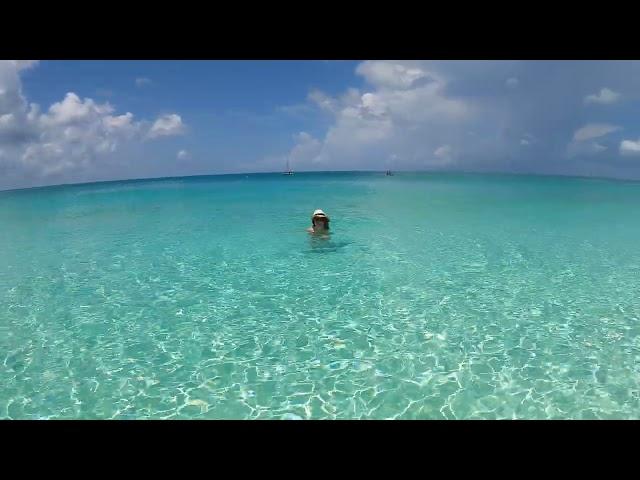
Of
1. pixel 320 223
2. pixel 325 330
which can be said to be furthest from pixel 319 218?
pixel 325 330

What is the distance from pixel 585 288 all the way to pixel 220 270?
12742 mm

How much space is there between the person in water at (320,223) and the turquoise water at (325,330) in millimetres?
1535

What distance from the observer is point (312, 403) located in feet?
23.8

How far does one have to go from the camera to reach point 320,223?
2123 cm

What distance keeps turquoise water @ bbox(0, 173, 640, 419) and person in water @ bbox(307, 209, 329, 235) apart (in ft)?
5.04

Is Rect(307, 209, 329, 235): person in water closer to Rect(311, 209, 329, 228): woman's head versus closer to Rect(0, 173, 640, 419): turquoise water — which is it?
Rect(311, 209, 329, 228): woman's head

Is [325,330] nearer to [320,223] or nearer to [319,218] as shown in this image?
[319,218]

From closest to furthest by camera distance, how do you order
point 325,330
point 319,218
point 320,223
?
point 325,330, point 319,218, point 320,223

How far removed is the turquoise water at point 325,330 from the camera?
7355 mm

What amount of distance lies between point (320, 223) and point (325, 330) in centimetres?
1161
